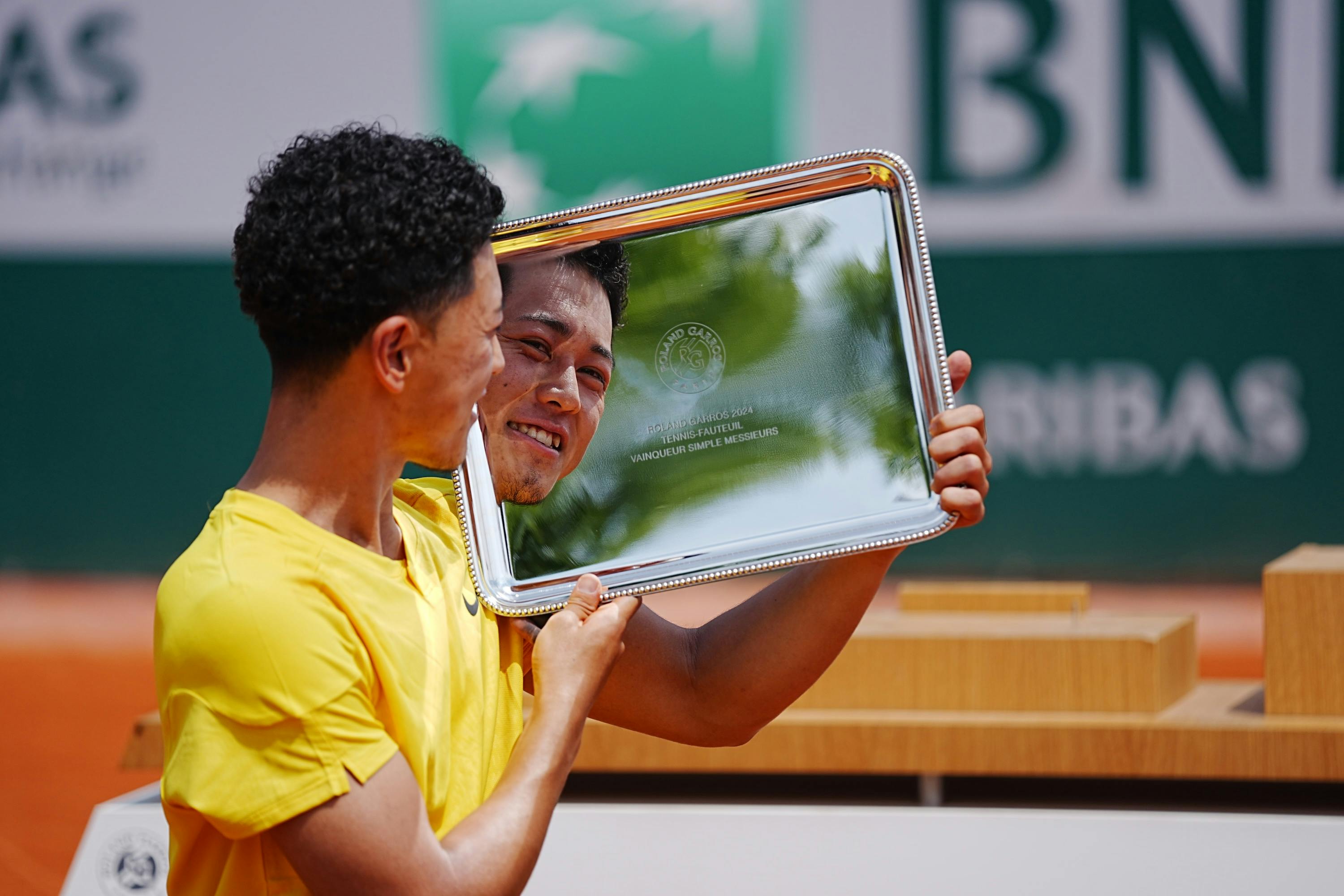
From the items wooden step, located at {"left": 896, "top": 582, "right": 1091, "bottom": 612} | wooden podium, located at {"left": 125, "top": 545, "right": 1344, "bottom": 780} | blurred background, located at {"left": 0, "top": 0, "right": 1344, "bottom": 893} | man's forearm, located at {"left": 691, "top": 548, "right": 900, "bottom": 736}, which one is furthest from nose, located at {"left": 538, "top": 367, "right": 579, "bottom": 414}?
blurred background, located at {"left": 0, "top": 0, "right": 1344, "bottom": 893}

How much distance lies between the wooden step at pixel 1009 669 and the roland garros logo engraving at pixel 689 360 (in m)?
0.67

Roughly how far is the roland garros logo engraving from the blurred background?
4.35 metres

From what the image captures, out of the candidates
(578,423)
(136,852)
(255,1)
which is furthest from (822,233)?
(255,1)

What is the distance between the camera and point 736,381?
3.96ft

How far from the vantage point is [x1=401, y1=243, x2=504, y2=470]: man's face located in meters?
0.96

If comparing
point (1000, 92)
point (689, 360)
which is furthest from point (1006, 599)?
point (1000, 92)

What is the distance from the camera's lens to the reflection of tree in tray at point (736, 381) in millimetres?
1192

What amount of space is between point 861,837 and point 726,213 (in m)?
0.81

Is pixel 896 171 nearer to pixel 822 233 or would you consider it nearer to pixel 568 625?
pixel 822 233

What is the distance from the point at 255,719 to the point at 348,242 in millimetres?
324

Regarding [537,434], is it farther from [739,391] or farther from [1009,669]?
[1009,669]

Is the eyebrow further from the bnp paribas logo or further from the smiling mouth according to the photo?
the bnp paribas logo

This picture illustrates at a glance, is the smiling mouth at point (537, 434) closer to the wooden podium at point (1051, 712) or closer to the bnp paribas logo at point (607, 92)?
the wooden podium at point (1051, 712)

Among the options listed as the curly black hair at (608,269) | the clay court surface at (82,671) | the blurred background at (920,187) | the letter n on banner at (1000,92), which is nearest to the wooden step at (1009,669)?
the curly black hair at (608,269)
